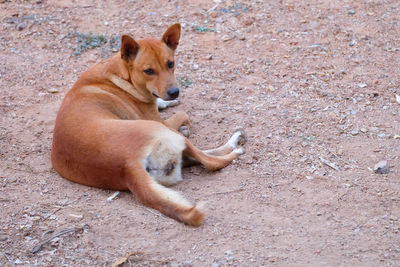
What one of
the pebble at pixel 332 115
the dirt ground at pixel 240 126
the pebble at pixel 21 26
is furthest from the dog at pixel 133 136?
the pebble at pixel 21 26

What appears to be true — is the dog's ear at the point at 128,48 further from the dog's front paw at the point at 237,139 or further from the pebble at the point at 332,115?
the pebble at the point at 332,115

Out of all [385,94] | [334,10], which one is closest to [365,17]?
[334,10]

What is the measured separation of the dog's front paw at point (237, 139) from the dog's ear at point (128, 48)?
124 cm

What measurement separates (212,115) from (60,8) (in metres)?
3.45

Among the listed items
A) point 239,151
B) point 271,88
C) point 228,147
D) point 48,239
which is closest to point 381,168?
point 239,151

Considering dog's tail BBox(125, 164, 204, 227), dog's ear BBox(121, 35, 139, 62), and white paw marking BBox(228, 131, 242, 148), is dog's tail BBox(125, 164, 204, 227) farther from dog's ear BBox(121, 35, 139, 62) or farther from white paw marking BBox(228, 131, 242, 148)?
dog's ear BBox(121, 35, 139, 62)

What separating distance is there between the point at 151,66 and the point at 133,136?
1.06 metres

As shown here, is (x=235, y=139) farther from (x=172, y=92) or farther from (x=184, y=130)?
(x=172, y=92)

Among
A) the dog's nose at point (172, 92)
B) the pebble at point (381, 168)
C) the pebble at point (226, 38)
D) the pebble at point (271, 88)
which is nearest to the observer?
the pebble at point (381, 168)

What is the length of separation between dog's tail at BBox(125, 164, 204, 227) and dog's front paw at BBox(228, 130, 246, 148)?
123 centimetres

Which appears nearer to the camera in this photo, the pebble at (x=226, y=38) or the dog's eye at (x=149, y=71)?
the dog's eye at (x=149, y=71)

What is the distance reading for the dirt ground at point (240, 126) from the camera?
12.4 ft

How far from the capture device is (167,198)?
394cm

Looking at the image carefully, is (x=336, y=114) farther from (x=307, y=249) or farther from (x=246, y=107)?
(x=307, y=249)
